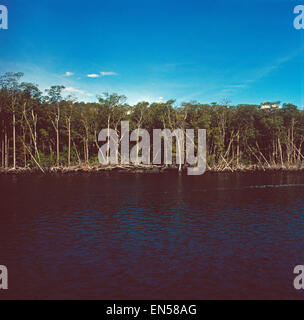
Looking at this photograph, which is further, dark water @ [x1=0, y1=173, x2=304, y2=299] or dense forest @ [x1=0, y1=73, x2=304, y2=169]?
dense forest @ [x1=0, y1=73, x2=304, y2=169]

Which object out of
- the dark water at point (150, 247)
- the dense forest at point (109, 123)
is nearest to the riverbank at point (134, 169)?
the dense forest at point (109, 123)

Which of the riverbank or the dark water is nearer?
the dark water

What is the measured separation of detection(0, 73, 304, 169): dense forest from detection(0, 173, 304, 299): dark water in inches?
1876

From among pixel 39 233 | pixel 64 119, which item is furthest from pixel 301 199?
pixel 64 119

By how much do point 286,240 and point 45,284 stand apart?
17.7 meters

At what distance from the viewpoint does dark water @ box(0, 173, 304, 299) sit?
622 inches

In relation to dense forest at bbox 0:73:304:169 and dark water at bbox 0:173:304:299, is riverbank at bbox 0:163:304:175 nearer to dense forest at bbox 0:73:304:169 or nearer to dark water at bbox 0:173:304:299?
dense forest at bbox 0:73:304:169

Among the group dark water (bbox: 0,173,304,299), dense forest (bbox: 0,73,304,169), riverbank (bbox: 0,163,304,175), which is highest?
dense forest (bbox: 0,73,304,169)

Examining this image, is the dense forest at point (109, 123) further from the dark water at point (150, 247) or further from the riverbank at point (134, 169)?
the dark water at point (150, 247)

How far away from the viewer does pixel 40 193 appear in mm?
42531

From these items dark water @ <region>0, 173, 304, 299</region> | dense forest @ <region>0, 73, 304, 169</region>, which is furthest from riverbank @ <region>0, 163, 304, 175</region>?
dark water @ <region>0, 173, 304, 299</region>

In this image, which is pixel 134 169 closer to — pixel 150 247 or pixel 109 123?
pixel 109 123

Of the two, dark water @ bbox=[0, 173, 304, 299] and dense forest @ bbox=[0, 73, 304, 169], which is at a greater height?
dense forest @ bbox=[0, 73, 304, 169]

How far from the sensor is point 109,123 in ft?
303
